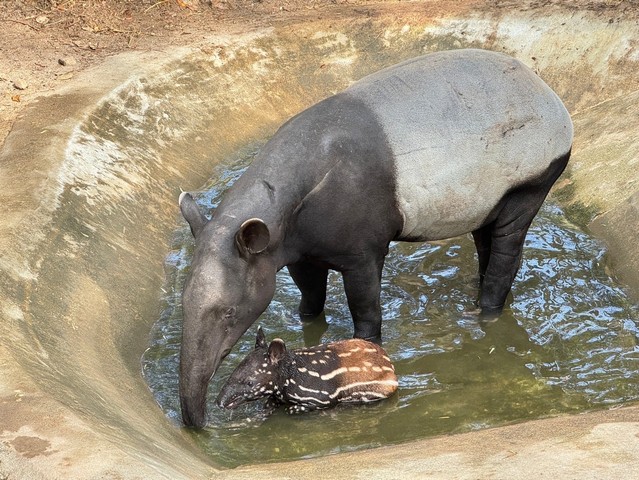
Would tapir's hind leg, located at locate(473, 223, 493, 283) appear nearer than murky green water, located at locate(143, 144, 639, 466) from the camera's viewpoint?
No

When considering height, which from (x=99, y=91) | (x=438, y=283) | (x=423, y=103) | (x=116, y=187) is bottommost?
(x=438, y=283)

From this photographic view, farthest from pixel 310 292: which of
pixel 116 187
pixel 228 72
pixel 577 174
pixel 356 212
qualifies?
pixel 228 72

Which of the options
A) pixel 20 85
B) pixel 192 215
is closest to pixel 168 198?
pixel 20 85

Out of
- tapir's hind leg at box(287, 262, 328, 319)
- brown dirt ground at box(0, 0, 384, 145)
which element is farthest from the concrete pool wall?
tapir's hind leg at box(287, 262, 328, 319)

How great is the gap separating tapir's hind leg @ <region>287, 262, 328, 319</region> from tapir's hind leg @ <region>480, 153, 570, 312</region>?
1397 millimetres

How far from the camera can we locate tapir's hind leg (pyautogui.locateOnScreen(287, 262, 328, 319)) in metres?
7.51

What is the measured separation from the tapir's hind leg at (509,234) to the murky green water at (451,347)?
24cm

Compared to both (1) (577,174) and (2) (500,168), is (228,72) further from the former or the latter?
(2) (500,168)

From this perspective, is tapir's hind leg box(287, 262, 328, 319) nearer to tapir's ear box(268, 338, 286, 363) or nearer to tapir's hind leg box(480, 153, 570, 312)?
tapir's ear box(268, 338, 286, 363)

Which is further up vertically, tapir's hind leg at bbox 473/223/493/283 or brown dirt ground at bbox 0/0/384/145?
brown dirt ground at bbox 0/0/384/145

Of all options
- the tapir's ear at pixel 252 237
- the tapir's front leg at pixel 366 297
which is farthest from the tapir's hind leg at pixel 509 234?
the tapir's ear at pixel 252 237

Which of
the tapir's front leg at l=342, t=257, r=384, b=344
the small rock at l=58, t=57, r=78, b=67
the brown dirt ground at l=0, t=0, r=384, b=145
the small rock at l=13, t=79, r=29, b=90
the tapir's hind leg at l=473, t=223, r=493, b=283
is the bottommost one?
the tapir's front leg at l=342, t=257, r=384, b=344

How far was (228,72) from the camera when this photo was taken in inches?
502

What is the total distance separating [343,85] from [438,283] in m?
5.69
